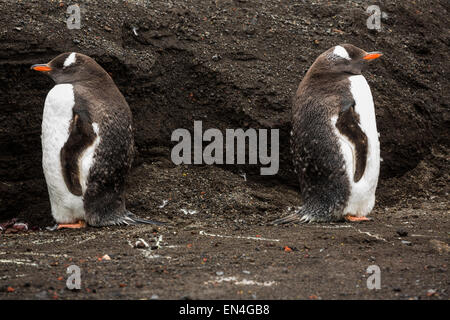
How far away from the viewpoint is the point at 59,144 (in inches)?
258

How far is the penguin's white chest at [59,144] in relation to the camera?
656 cm

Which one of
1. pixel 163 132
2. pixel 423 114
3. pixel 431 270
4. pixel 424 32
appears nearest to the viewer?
pixel 431 270

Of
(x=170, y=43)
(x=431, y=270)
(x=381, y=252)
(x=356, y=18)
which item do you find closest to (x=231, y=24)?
(x=170, y=43)

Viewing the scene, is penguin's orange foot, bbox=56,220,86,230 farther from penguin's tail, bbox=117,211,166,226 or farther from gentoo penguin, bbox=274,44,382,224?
gentoo penguin, bbox=274,44,382,224

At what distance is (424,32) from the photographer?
925 centimetres

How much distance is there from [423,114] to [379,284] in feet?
16.4

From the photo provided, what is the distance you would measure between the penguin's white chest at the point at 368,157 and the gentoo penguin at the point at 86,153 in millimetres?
2319

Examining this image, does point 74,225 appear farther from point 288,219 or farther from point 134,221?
point 288,219

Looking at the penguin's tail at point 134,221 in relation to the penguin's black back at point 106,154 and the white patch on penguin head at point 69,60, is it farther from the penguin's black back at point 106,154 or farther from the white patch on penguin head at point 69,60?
the white patch on penguin head at point 69,60

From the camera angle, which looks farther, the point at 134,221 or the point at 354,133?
the point at 134,221

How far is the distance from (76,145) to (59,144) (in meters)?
0.19

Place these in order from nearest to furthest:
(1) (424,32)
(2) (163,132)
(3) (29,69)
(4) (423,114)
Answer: (3) (29,69) → (2) (163,132) → (4) (423,114) → (1) (424,32)

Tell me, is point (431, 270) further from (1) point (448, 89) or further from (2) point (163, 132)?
(1) point (448, 89)

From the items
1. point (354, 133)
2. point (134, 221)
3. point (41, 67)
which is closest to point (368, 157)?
point (354, 133)
